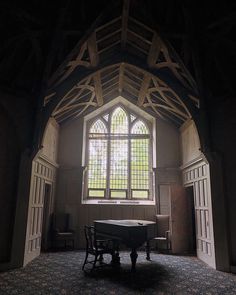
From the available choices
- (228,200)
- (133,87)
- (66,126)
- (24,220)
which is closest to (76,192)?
(66,126)

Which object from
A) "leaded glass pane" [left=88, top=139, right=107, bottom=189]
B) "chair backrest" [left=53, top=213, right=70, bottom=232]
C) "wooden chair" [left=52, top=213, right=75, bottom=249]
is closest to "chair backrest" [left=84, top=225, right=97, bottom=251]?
"wooden chair" [left=52, top=213, right=75, bottom=249]

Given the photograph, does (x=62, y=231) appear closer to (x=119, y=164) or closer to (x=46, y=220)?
(x=46, y=220)

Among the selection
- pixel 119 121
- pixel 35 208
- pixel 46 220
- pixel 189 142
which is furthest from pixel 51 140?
pixel 189 142

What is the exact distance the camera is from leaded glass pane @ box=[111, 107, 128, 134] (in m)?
9.48

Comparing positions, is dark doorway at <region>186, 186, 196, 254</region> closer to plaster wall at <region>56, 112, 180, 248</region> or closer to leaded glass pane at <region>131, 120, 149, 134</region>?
plaster wall at <region>56, 112, 180, 248</region>

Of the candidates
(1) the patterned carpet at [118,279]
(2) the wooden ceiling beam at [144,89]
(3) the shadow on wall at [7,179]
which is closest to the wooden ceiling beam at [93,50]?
(2) the wooden ceiling beam at [144,89]

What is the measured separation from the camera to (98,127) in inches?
375

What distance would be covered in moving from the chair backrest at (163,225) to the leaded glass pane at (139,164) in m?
1.42

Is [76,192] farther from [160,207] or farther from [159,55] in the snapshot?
[159,55]

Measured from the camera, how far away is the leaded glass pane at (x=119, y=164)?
29.6ft

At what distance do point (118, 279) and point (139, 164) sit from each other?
508cm

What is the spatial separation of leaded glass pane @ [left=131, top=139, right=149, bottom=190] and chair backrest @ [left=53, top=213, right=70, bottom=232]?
257 centimetres

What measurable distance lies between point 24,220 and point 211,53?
5529 mm

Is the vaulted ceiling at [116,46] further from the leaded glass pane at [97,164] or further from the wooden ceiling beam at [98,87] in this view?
the leaded glass pane at [97,164]
